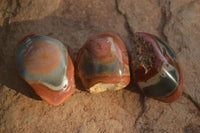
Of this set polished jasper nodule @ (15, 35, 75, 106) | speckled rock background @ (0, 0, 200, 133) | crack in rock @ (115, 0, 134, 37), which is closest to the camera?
polished jasper nodule @ (15, 35, 75, 106)

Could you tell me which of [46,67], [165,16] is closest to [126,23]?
[165,16]

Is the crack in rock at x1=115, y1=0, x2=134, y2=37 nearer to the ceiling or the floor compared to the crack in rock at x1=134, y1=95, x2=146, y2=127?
nearer to the ceiling

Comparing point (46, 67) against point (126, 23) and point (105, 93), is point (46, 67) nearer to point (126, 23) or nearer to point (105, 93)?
point (105, 93)

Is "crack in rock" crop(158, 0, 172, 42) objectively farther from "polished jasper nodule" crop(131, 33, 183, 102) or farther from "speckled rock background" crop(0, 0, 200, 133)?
"polished jasper nodule" crop(131, 33, 183, 102)

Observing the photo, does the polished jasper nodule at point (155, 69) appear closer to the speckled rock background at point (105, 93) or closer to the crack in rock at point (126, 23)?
the speckled rock background at point (105, 93)

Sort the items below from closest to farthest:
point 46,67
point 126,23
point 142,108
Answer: point 46,67 → point 142,108 → point 126,23

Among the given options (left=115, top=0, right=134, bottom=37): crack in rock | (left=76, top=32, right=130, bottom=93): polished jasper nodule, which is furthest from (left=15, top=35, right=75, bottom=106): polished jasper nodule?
(left=115, top=0, right=134, bottom=37): crack in rock
